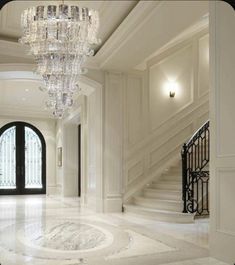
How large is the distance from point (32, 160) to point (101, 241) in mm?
10484

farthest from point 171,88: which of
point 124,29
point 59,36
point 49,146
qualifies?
point 49,146

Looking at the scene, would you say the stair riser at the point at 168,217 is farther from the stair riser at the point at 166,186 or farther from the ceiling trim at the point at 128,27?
the ceiling trim at the point at 128,27

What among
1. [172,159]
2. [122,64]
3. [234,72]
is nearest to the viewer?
[234,72]

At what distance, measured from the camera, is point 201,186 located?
22.7ft

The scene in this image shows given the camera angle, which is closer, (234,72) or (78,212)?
(234,72)

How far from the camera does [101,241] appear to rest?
473cm

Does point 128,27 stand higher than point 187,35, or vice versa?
point 187,35

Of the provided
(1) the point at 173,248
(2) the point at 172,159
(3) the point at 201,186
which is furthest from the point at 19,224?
(2) the point at 172,159

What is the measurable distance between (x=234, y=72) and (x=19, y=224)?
4592 mm

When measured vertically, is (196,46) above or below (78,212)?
above

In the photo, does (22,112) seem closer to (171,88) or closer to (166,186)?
(171,88)

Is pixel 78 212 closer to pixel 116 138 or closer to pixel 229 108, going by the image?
pixel 116 138

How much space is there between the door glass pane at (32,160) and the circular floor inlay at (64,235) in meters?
8.63

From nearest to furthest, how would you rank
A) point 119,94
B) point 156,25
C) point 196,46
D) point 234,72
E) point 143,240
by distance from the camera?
point 234,72, point 143,240, point 156,25, point 119,94, point 196,46
